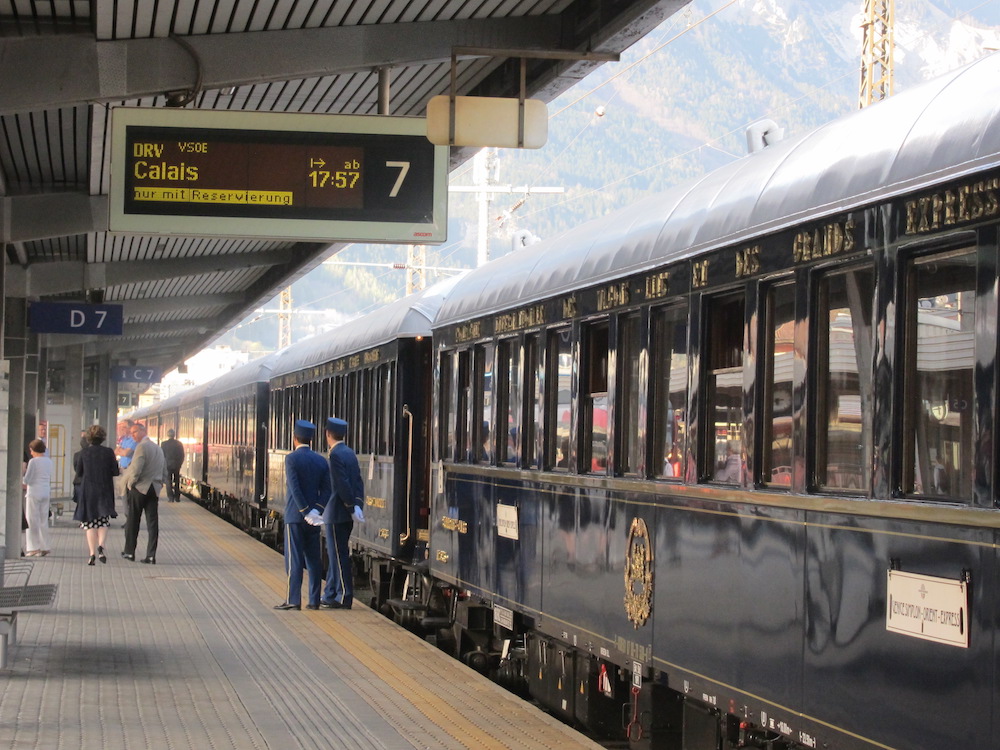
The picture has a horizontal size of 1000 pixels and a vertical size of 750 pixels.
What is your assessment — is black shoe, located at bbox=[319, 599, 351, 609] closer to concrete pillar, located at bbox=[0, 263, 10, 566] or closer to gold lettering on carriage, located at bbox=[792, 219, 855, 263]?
concrete pillar, located at bbox=[0, 263, 10, 566]

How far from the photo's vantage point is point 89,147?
1545cm

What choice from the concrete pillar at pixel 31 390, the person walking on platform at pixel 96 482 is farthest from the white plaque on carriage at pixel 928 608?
the concrete pillar at pixel 31 390

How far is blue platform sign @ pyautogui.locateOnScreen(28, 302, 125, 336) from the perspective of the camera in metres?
21.8

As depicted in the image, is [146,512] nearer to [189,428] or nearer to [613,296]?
[613,296]

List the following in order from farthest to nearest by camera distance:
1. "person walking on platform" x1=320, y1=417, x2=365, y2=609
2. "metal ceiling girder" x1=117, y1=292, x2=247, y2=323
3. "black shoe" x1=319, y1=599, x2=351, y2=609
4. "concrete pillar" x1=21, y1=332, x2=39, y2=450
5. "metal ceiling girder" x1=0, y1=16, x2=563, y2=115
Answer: "metal ceiling girder" x1=117, y1=292, x2=247, y2=323, "concrete pillar" x1=21, y1=332, x2=39, y2=450, "black shoe" x1=319, y1=599, x2=351, y2=609, "person walking on platform" x1=320, y1=417, x2=365, y2=609, "metal ceiling girder" x1=0, y1=16, x2=563, y2=115

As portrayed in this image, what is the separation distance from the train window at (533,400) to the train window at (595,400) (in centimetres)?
84

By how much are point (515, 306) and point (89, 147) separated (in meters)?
7.33

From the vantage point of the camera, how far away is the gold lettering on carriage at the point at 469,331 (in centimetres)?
1102

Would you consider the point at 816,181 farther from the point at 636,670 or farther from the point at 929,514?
the point at 636,670

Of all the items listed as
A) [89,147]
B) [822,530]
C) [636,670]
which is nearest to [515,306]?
[636,670]

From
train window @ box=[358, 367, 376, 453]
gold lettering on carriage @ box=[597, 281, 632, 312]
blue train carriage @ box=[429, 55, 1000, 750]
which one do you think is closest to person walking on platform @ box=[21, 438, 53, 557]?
train window @ box=[358, 367, 376, 453]

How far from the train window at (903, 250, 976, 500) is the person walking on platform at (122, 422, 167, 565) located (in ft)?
50.6

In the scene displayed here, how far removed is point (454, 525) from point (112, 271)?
13711 millimetres

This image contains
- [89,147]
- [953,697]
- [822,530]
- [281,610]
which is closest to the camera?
[953,697]
